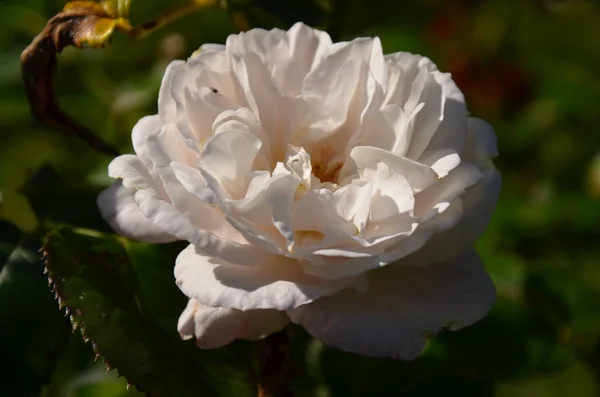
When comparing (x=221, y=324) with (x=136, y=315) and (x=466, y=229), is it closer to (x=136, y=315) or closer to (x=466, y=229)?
(x=136, y=315)

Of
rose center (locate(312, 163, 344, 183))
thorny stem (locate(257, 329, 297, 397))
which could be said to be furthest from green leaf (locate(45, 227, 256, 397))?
rose center (locate(312, 163, 344, 183))

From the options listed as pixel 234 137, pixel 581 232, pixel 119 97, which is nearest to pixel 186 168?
pixel 234 137

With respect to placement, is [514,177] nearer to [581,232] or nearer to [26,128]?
[581,232]

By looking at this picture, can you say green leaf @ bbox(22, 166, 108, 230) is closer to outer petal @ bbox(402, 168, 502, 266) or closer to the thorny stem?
the thorny stem

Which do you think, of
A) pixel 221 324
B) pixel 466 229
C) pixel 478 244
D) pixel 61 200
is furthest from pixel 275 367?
pixel 478 244

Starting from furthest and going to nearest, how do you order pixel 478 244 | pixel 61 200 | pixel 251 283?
1. pixel 478 244
2. pixel 61 200
3. pixel 251 283

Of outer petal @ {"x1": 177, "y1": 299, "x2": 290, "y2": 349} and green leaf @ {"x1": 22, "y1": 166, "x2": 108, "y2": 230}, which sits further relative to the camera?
green leaf @ {"x1": 22, "y1": 166, "x2": 108, "y2": 230}

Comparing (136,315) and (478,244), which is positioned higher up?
(136,315)
